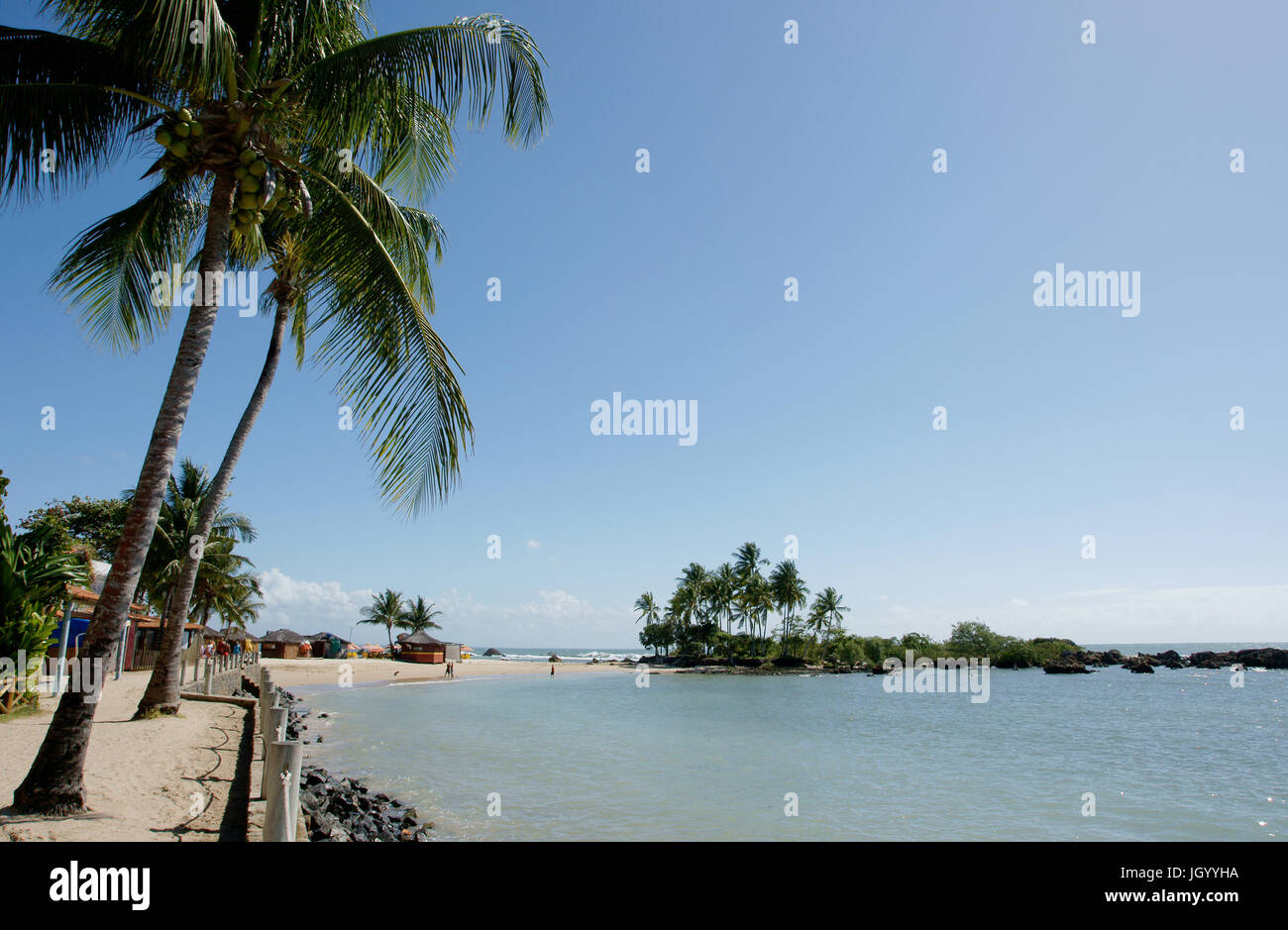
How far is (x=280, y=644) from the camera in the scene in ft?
200

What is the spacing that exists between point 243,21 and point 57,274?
3706mm

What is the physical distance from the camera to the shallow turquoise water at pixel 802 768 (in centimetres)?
1341

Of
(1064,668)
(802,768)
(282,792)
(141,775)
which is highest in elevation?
(282,792)

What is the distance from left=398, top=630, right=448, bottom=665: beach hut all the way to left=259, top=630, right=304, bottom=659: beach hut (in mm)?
9968

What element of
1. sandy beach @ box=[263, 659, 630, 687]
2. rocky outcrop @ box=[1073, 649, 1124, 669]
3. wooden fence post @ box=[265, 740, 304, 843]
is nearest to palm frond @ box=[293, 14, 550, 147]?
wooden fence post @ box=[265, 740, 304, 843]

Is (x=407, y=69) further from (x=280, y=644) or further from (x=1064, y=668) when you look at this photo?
(x=1064, y=668)

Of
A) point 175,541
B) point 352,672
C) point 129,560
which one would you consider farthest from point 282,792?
point 352,672

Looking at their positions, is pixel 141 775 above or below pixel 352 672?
above

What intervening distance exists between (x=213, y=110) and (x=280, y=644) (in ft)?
209

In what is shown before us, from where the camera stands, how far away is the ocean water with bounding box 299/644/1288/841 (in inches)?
527

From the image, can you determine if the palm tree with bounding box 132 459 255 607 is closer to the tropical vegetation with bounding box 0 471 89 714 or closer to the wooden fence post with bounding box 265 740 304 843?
the tropical vegetation with bounding box 0 471 89 714

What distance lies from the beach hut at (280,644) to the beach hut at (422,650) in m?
9.97

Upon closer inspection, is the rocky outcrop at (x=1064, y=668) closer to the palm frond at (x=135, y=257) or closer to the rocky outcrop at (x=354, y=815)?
the rocky outcrop at (x=354, y=815)
